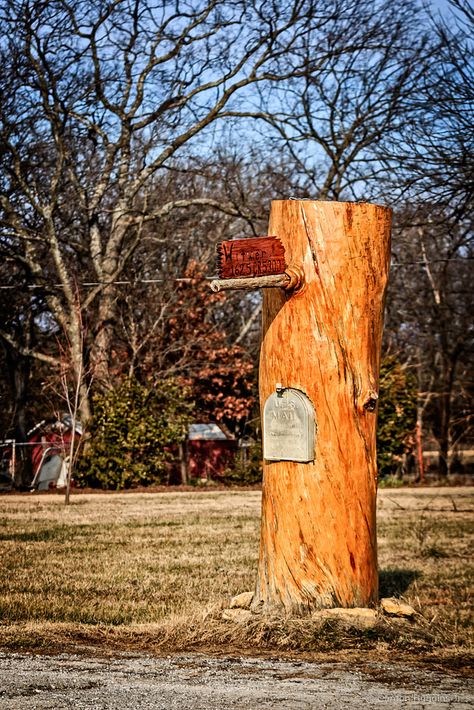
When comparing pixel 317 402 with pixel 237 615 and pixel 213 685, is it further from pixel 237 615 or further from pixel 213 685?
pixel 213 685

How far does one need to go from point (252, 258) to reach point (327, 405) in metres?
1.12

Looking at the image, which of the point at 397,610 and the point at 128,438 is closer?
the point at 397,610

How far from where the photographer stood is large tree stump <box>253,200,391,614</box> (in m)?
6.08

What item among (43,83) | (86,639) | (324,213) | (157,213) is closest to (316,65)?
(157,213)

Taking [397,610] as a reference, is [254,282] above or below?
above

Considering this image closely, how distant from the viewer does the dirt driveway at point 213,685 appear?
14.0 ft

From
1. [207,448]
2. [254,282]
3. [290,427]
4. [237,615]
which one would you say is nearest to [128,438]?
[207,448]

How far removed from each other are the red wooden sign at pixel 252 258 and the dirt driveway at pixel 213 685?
251 centimetres

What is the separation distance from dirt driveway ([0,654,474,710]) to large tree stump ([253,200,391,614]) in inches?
38.3

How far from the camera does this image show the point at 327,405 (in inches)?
242

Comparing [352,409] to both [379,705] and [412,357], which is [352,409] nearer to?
[379,705]

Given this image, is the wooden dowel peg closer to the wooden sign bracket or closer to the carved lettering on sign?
the wooden sign bracket

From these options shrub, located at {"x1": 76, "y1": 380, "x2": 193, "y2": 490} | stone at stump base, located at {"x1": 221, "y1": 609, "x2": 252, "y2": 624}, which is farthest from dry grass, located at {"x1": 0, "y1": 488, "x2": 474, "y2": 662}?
shrub, located at {"x1": 76, "y1": 380, "x2": 193, "y2": 490}

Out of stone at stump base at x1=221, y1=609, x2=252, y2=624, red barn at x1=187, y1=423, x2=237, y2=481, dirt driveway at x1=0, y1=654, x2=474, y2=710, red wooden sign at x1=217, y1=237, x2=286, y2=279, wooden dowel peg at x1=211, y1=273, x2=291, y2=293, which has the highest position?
red wooden sign at x1=217, y1=237, x2=286, y2=279
